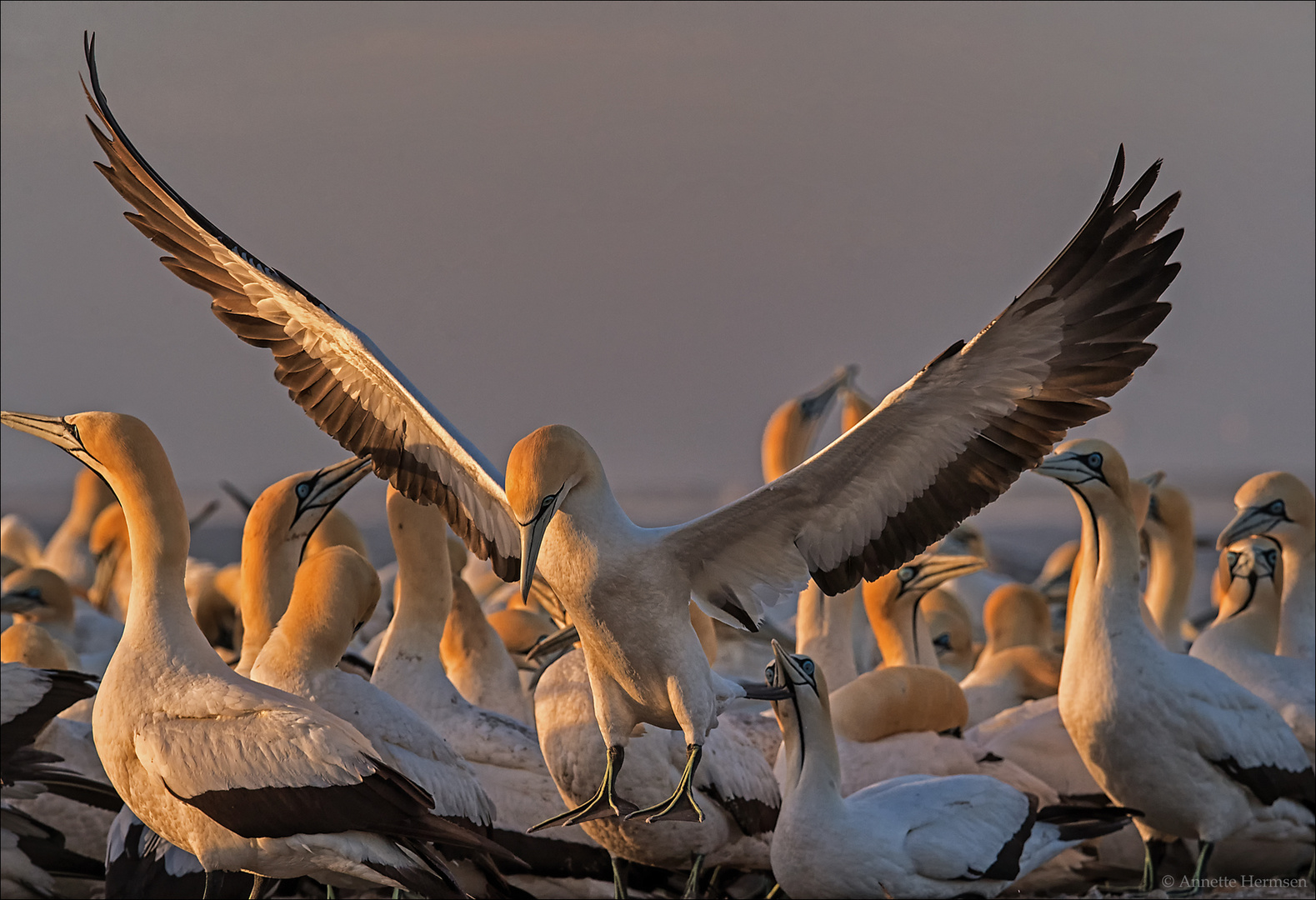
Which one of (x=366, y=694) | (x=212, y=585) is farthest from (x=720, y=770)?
(x=212, y=585)

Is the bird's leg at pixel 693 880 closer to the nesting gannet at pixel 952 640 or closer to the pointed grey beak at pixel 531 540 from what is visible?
the pointed grey beak at pixel 531 540

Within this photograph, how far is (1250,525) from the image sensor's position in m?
8.78

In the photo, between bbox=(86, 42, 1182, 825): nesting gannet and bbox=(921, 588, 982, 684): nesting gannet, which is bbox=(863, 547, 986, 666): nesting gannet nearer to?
bbox=(921, 588, 982, 684): nesting gannet

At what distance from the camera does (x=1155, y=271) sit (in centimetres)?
500

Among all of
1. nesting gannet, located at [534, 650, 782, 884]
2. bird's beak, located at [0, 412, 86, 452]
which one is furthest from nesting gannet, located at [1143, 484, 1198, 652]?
bird's beak, located at [0, 412, 86, 452]

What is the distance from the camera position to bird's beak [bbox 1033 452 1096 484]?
23.1 ft

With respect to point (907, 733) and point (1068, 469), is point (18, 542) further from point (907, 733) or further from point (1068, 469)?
point (1068, 469)

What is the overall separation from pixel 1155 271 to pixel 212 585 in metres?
8.45

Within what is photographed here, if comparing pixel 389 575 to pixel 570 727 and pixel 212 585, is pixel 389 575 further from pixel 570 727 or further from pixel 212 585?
pixel 570 727

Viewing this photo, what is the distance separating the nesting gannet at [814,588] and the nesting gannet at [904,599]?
0.18 meters

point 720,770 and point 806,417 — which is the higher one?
point 806,417

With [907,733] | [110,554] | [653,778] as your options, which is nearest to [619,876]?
[653,778]

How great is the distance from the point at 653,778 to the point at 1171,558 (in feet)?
15.7

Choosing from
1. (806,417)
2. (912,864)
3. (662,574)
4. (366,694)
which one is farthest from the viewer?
(806,417)
